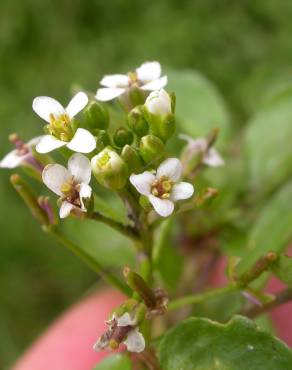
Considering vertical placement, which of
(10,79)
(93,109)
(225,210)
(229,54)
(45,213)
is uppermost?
(10,79)

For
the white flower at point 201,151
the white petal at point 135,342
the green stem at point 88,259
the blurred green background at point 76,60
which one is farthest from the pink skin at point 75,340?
the white petal at point 135,342

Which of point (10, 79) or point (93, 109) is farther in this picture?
point (10, 79)

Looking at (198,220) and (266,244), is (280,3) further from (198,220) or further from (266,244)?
(266,244)

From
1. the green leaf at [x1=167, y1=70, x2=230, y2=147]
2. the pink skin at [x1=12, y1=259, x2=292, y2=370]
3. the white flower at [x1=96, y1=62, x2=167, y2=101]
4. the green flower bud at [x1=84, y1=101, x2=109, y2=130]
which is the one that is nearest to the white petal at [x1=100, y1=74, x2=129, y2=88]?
the white flower at [x1=96, y1=62, x2=167, y2=101]

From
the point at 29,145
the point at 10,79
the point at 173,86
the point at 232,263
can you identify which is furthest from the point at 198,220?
Answer: the point at 10,79

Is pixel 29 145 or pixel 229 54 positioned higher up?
pixel 29 145

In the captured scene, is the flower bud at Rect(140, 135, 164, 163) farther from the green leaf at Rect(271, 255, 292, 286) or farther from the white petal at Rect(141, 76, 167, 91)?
the green leaf at Rect(271, 255, 292, 286)
